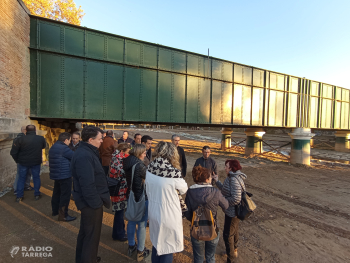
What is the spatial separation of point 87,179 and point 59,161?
221 centimetres

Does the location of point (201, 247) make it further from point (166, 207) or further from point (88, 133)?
point (88, 133)

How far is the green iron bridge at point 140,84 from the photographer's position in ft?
22.9

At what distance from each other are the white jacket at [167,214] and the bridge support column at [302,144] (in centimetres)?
1569

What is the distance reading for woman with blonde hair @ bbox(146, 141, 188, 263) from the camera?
2.20 metres

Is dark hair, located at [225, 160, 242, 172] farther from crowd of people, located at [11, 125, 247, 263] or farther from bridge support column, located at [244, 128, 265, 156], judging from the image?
bridge support column, located at [244, 128, 265, 156]

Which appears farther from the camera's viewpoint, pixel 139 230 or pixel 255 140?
pixel 255 140

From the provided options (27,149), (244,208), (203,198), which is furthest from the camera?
(27,149)

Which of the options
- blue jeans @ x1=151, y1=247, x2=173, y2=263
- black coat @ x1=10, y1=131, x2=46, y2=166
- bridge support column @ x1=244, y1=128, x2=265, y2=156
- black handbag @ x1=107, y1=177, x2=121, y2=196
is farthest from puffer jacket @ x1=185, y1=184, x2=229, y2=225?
bridge support column @ x1=244, y1=128, x2=265, y2=156

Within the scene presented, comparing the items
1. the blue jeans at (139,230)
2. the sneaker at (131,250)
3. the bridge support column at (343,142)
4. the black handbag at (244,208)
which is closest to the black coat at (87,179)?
the blue jeans at (139,230)

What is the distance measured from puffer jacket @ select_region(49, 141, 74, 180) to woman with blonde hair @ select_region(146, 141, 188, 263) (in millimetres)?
2810

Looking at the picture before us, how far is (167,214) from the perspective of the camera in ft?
7.27

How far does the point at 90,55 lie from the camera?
7.56 m

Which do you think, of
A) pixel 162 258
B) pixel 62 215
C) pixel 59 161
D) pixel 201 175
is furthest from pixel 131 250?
pixel 59 161

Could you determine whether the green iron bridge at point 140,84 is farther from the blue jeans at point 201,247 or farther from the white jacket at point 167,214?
the blue jeans at point 201,247
